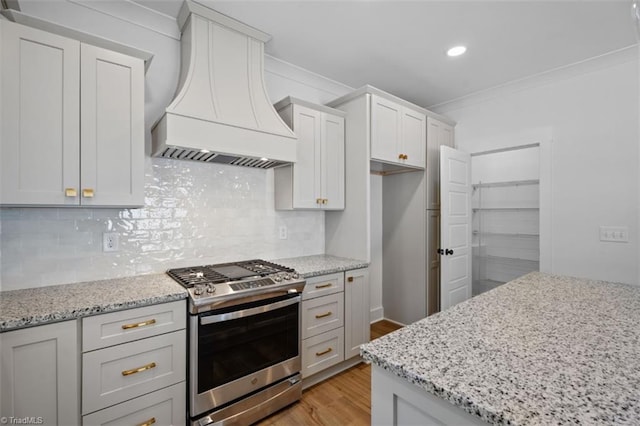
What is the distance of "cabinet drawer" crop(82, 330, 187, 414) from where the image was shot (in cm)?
142

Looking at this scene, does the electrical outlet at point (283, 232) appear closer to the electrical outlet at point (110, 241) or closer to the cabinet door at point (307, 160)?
the cabinet door at point (307, 160)

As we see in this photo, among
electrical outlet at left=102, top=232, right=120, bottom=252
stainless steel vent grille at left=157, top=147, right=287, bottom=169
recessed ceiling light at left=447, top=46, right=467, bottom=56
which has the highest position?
recessed ceiling light at left=447, top=46, right=467, bottom=56

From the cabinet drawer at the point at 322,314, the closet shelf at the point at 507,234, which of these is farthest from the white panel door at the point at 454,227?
the cabinet drawer at the point at 322,314

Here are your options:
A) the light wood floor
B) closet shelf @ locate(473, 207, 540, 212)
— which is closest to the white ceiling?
closet shelf @ locate(473, 207, 540, 212)

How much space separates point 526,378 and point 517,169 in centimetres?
409

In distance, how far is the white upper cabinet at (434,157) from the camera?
3281mm

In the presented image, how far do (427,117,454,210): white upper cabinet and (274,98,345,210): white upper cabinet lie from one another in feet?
3.57

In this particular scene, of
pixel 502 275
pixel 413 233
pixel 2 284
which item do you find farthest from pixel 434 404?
pixel 502 275

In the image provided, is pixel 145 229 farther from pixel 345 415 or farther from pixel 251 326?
pixel 345 415

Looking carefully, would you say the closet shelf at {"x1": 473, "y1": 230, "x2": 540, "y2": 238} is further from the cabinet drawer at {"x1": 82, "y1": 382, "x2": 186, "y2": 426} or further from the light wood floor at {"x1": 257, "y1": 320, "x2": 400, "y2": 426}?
the cabinet drawer at {"x1": 82, "y1": 382, "x2": 186, "y2": 426}

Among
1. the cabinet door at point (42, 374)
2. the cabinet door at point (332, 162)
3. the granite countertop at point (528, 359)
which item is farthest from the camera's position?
the cabinet door at point (332, 162)

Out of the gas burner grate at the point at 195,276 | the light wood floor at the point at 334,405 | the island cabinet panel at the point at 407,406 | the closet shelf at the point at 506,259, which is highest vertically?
the gas burner grate at the point at 195,276

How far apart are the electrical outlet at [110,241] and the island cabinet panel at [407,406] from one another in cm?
184

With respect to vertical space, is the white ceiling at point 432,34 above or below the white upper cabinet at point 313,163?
above
